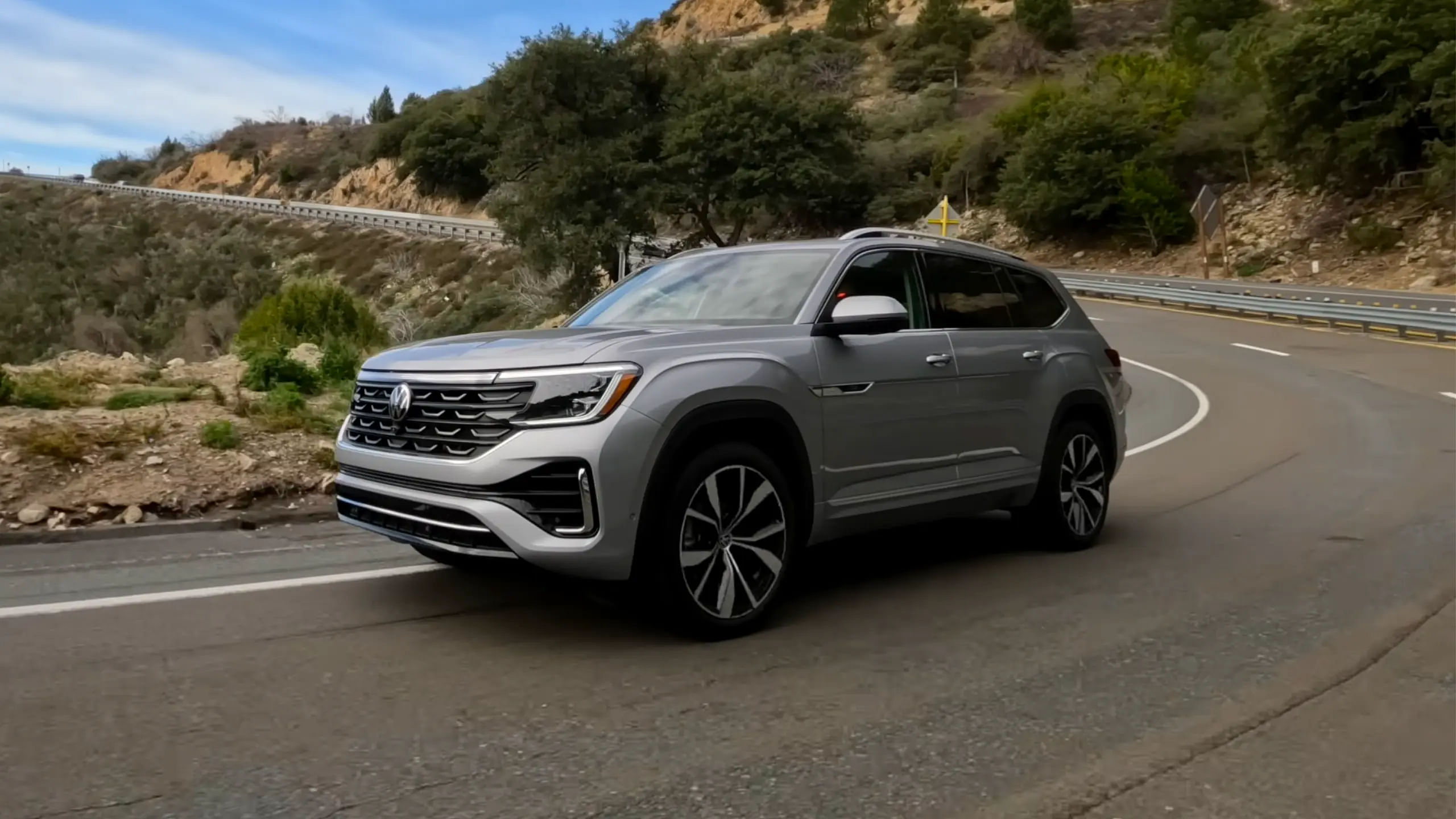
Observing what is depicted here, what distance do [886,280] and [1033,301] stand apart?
61.1 inches

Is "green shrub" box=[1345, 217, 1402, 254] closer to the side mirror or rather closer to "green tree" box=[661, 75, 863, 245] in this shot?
"green tree" box=[661, 75, 863, 245]

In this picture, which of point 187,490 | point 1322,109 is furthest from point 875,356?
point 1322,109

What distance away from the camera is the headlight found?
15.7ft

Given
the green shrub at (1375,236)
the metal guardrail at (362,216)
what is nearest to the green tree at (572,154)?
the metal guardrail at (362,216)

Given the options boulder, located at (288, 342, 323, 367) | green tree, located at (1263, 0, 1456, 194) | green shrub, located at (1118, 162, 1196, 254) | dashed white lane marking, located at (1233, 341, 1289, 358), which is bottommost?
dashed white lane marking, located at (1233, 341, 1289, 358)

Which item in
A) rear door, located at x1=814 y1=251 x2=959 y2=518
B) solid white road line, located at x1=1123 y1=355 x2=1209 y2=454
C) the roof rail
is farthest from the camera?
solid white road line, located at x1=1123 y1=355 x2=1209 y2=454

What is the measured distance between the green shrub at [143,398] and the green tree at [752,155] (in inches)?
1293

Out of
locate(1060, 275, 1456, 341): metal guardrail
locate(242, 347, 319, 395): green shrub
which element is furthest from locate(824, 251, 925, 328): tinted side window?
locate(1060, 275, 1456, 341): metal guardrail

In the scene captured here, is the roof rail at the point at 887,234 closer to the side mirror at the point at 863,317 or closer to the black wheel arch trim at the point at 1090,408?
the side mirror at the point at 863,317

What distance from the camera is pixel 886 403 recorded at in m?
5.91

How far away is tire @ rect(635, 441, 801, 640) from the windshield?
3.01 feet

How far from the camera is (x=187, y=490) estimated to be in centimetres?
757

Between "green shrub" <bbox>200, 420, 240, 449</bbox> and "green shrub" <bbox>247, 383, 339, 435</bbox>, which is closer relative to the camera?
"green shrub" <bbox>200, 420, 240, 449</bbox>

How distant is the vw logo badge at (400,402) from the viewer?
512cm
